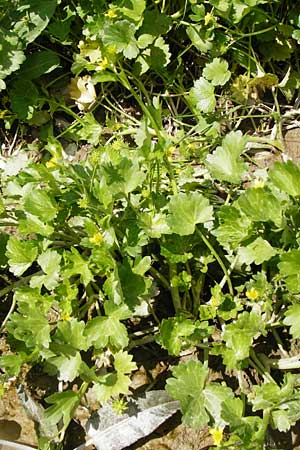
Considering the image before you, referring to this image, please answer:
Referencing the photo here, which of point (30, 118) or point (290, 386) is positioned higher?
point (30, 118)

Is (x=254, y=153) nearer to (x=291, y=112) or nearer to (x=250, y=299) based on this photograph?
(x=291, y=112)

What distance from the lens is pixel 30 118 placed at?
3061mm

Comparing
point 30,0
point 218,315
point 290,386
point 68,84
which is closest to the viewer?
point 290,386

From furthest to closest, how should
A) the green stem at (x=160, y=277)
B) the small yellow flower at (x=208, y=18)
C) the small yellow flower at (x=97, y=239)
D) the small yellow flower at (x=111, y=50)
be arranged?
the small yellow flower at (x=208, y=18) < the small yellow flower at (x=111, y=50) < the green stem at (x=160, y=277) < the small yellow flower at (x=97, y=239)

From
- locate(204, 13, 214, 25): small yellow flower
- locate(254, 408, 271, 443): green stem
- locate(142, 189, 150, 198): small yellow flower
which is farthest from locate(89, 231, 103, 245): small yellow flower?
locate(204, 13, 214, 25): small yellow flower

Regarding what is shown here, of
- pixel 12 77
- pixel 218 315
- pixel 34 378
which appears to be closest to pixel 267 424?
pixel 218 315

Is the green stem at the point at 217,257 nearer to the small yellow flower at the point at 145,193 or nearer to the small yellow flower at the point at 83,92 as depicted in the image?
the small yellow flower at the point at 145,193

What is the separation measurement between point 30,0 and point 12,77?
12.1 inches

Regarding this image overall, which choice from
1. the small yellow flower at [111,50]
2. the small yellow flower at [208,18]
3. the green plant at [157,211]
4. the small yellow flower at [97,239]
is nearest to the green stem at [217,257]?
the green plant at [157,211]

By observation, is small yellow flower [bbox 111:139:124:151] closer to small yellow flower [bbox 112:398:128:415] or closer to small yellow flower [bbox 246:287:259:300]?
→ small yellow flower [bbox 246:287:259:300]

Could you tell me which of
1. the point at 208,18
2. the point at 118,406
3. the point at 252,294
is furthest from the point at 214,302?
the point at 208,18

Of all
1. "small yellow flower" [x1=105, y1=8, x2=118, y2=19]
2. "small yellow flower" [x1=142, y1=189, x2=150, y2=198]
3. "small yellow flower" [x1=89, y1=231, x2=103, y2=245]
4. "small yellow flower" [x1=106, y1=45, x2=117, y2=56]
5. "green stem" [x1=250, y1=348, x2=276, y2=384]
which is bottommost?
"green stem" [x1=250, y1=348, x2=276, y2=384]

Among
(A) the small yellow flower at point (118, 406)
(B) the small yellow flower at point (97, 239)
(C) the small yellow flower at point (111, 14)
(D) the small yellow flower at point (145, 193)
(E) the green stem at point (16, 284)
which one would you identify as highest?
(C) the small yellow flower at point (111, 14)

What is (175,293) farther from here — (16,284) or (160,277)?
(16,284)
